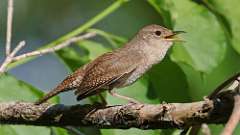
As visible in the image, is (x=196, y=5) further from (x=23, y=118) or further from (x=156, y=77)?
(x=23, y=118)

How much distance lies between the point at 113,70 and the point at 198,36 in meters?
0.83

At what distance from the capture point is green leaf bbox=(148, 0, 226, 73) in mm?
3533

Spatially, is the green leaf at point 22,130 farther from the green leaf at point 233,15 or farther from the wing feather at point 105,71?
the green leaf at point 233,15

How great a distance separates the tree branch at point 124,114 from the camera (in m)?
Answer: 2.69

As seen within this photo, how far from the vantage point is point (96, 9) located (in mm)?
9844

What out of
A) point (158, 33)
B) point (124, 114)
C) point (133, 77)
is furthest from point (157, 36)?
point (124, 114)

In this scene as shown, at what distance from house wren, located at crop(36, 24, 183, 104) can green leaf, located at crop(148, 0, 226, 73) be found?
0.24 meters

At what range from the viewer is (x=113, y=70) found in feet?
14.1

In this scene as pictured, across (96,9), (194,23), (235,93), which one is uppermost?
(96,9)

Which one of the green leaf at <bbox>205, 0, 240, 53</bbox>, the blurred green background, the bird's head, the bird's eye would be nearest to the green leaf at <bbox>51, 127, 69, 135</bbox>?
the blurred green background

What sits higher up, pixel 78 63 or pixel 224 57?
pixel 78 63

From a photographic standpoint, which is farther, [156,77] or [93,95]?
[93,95]

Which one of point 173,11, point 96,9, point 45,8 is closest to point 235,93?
point 173,11

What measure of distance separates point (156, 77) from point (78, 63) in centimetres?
51
